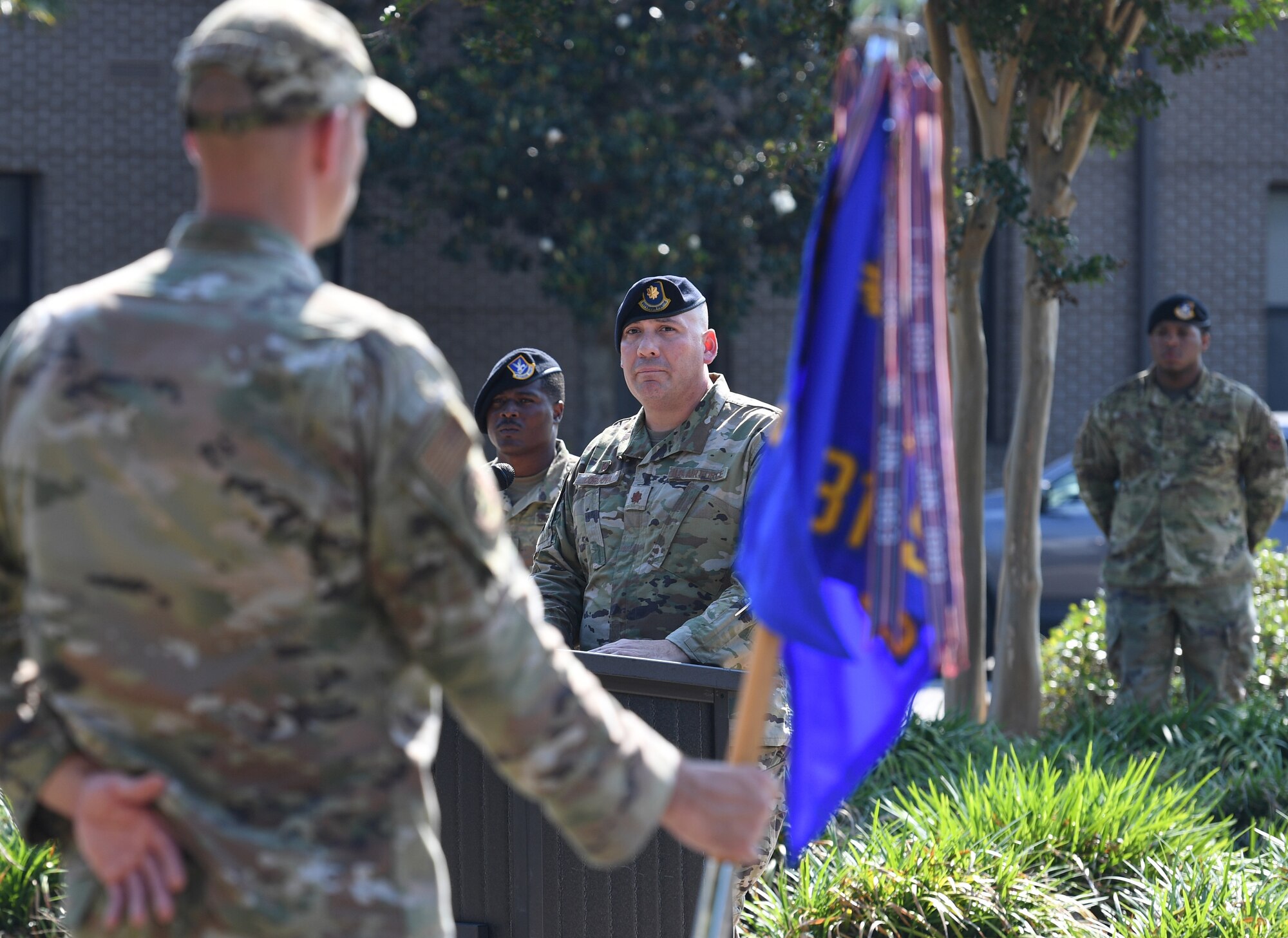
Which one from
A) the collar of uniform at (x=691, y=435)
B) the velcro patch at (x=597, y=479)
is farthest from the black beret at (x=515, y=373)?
the collar of uniform at (x=691, y=435)

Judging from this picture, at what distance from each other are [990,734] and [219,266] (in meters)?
6.00

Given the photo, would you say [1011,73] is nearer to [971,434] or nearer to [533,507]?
[971,434]

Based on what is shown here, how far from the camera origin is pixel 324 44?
2062 mm

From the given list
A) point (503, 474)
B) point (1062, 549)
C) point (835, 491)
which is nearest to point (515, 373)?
point (503, 474)

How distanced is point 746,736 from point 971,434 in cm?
612

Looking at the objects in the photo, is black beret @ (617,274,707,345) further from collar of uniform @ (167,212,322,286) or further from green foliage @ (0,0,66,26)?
green foliage @ (0,0,66,26)

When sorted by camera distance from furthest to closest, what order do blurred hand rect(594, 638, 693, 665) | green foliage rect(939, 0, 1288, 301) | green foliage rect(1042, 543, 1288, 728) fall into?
green foliage rect(1042, 543, 1288, 728)
green foliage rect(939, 0, 1288, 301)
blurred hand rect(594, 638, 693, 665)

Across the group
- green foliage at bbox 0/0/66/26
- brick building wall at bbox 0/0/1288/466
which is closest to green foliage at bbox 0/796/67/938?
green foliage at bbox 0/0/66/26

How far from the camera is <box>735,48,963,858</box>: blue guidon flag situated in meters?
2.43

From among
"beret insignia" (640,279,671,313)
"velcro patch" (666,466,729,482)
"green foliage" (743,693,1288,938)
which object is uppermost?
"beret insignia" (640,279,671,313)

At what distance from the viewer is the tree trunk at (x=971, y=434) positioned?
8219mm

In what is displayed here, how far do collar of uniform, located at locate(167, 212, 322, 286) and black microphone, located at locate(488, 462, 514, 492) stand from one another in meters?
3.84

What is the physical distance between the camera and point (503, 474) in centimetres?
598

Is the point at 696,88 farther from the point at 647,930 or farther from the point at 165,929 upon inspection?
the point at 165,929
